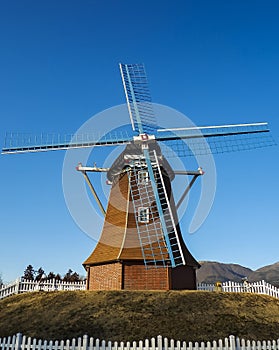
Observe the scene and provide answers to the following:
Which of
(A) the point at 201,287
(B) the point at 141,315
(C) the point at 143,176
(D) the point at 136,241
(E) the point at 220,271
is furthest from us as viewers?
(E) the point at 220,271

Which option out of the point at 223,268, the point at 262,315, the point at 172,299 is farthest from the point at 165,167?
the point at 223,268

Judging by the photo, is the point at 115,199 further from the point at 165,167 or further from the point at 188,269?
the point at 188,269

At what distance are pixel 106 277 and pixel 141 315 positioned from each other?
5.73 m

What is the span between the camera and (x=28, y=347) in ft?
29.8

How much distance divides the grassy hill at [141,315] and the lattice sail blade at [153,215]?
7.96 feet

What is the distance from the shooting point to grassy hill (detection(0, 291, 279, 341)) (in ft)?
41.4

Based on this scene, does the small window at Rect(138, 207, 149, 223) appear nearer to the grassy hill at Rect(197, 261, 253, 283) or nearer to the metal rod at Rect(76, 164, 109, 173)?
the metal rod at Rect(76, 164, 109, 173)

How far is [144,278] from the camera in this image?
18578mm

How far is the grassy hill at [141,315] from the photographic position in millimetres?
12609

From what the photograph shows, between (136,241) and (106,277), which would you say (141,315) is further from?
(106,277)

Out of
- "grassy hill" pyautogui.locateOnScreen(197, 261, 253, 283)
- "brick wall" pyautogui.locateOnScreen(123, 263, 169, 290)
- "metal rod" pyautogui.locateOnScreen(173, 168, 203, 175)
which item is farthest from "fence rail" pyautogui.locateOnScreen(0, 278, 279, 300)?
"grassy hill" pyautogui.locateOnScreen(197, 261, 253, 283)

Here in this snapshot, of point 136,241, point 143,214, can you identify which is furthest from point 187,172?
point 136,241

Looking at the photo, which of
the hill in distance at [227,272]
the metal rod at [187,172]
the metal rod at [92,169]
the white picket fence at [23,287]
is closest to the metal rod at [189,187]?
the metal rod at [187,172]

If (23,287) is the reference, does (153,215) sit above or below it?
above
